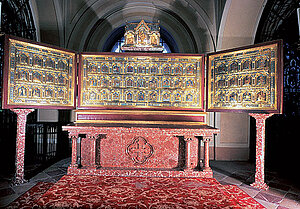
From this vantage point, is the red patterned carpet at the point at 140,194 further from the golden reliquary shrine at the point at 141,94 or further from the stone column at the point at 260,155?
the stone column at the point at 260,155

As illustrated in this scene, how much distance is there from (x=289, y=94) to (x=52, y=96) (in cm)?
675

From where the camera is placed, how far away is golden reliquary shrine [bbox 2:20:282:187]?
409 centimetres

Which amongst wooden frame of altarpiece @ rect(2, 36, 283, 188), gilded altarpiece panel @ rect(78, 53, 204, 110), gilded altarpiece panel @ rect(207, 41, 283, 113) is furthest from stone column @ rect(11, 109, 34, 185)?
gilded altarpiece panel @ rect(207, 41, 283, 113)

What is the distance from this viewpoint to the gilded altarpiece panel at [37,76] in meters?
3.96

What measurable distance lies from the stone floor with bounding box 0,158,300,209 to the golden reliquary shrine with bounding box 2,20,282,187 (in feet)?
1.28

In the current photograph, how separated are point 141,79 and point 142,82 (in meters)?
0.08

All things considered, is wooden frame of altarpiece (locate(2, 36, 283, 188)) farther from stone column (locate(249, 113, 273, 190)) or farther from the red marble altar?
the red marble altar

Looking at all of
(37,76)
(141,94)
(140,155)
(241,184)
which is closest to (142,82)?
(141,94)

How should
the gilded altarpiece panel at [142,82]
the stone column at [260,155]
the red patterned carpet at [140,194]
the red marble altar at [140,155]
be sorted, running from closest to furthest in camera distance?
the red patterned carpet at [140,194] → the stone column at [260,155] → the red marble altar at [140,155] → the gilded altarpiece panel at [142,82]

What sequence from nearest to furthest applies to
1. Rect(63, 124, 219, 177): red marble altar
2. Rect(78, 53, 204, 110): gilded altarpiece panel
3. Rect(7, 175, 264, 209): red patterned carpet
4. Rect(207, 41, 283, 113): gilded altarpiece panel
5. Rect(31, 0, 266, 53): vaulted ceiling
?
Rect(7, 175, 264, 209): red patterned carpet → Rect(207, 41, 283, 113): gilded altarpiece panel → Rect(63, 124, 219, 177): red marble altar → Rect(78, 53, 204, 110): gilded altarpiece panel → Rect(31, 0, 266, 53): vaulted ceiling

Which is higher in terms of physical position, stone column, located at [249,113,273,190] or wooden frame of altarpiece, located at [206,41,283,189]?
wooden frame of altarpiece, located at [206,41,283,189]

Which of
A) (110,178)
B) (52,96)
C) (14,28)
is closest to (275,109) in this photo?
(110,178)

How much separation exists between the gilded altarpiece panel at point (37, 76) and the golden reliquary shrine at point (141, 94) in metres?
0.02

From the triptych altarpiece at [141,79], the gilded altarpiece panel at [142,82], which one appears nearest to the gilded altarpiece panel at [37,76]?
the triptych altarpiece at [141,79]
